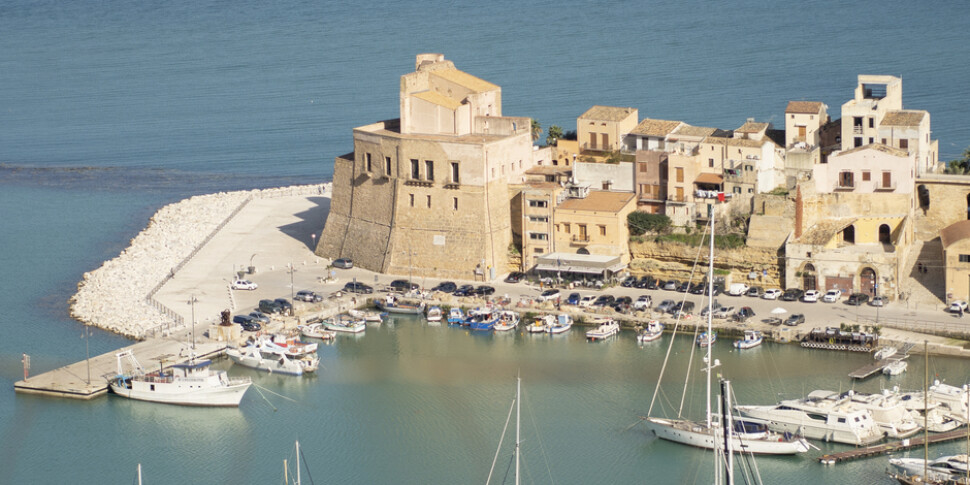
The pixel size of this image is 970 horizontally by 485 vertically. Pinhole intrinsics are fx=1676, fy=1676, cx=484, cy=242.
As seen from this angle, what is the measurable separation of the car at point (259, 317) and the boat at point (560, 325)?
1091cm

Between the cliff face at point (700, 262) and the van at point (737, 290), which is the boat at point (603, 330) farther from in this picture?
the van at point (737, 290)

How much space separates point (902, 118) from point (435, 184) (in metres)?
19.5

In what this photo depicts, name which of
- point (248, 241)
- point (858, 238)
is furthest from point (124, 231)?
point (858, 238)

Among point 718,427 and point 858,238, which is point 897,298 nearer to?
point 858,238

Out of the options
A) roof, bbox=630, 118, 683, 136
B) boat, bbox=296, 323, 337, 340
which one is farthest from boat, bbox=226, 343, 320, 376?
roof, bbox=630, 118, 683, 136

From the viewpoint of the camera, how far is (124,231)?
3332 inches

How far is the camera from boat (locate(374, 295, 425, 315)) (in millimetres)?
67062

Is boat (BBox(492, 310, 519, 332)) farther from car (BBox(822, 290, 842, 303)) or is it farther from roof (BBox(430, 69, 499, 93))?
roof (BBox(430, 69, 499, 93))

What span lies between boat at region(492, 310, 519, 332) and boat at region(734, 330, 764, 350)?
28.6ft

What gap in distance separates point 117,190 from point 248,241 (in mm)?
22996

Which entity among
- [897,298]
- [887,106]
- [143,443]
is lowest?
[143,443]

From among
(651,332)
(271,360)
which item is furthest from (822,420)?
(271,360)

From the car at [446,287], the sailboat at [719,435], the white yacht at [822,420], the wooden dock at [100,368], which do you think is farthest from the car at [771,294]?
the wooden dock at [100,368]

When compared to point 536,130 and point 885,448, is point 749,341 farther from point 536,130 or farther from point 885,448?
point 536,130
